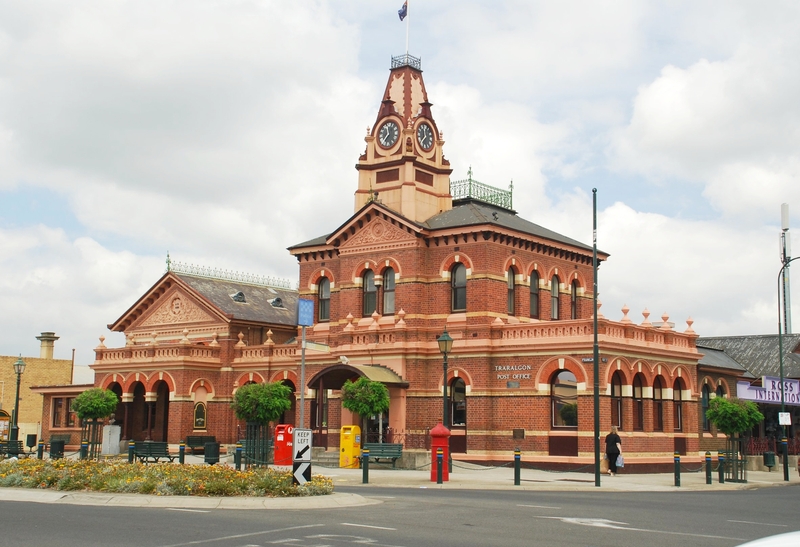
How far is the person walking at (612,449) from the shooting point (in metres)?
32.8

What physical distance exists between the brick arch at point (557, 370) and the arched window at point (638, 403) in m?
2.83

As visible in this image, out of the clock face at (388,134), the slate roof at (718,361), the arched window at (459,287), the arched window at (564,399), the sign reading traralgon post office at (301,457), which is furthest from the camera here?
the slate roof at (718,361)

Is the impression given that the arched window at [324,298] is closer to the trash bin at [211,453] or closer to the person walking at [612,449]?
the trash bin at [211,453]

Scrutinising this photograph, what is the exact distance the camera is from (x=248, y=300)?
51.9 m

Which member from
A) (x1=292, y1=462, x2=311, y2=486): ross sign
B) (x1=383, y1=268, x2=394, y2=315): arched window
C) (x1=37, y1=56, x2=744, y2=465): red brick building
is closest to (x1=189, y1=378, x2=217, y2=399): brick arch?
(x1=37, y1=56, x2=744, y2=465): red brick building

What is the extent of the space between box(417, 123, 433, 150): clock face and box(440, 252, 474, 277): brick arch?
6056 mm

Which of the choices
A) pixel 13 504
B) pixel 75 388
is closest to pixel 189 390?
pixel 75 388

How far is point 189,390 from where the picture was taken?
45.9 m

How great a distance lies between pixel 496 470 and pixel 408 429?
17.0 ft

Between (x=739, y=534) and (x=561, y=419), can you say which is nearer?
(x=739, y=534)

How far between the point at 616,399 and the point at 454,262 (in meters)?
8.42

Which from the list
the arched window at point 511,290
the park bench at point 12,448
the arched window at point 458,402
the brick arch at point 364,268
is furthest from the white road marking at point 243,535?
the brick arch at point 364,268

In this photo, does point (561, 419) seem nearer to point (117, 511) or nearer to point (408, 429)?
point (408, 429)

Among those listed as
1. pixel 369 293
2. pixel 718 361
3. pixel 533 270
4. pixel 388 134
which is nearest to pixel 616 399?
pixel 533 270
